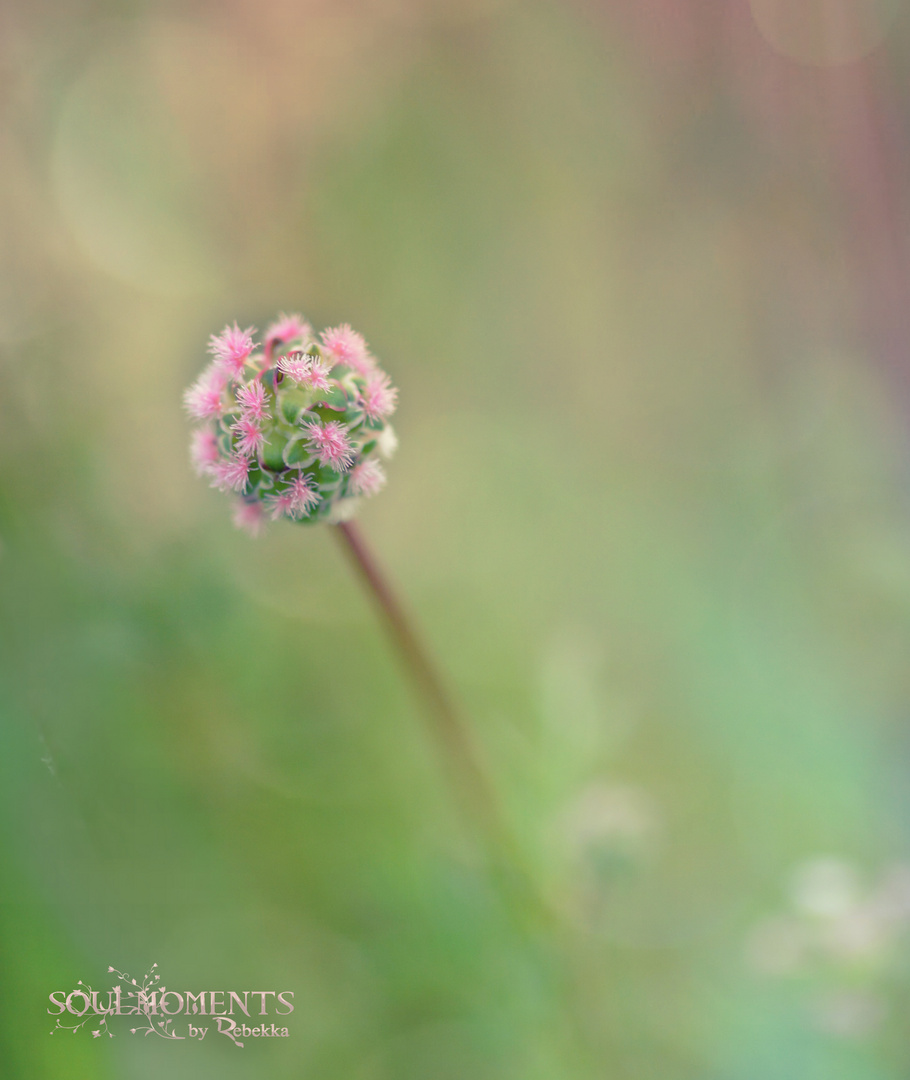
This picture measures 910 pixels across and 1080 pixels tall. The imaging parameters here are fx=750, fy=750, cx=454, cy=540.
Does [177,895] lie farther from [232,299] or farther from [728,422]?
[728,422]

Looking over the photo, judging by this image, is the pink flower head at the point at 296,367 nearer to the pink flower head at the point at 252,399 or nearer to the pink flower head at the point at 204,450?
the pink flower head at the point at 252,399

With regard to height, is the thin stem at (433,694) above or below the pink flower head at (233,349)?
below

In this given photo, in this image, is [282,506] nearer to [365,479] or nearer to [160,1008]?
[365,479]

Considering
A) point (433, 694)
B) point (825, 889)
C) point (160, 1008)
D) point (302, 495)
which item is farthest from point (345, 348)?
point (825, 889)

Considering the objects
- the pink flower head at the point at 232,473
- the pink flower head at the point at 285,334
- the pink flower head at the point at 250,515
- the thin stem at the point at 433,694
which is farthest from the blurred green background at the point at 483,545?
the pink flower head at the point at 285,334

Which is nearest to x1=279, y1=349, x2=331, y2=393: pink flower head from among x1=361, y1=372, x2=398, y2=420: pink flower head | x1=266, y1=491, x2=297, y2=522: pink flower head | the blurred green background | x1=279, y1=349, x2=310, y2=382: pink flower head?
x1=279, y1=349, x2=310, y2=382: pink flower head

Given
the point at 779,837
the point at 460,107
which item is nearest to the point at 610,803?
the point at 779,837

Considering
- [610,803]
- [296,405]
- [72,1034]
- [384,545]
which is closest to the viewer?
[296,405]
